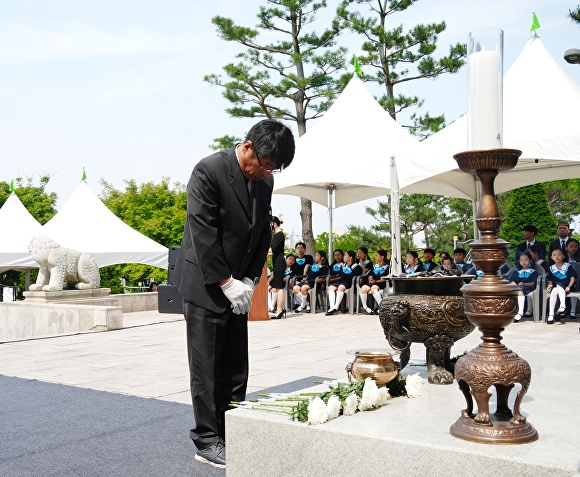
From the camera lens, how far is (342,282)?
513 inches

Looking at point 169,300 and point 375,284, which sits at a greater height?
point 375,284

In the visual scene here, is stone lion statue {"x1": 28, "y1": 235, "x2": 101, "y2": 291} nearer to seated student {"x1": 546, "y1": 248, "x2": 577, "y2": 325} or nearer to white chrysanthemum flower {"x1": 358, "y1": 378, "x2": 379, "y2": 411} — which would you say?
seated student {"x1": 546, "y1": 248, "x2": 577, "y2": 325}

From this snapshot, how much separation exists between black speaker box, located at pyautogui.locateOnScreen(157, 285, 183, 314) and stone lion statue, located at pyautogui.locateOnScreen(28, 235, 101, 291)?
5.06 ft

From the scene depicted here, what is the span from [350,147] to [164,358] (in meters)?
6.12

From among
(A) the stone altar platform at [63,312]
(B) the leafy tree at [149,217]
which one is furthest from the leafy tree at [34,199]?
(A) the stone altar platform at [63,312]

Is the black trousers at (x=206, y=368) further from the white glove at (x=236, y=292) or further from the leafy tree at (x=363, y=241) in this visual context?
the leafy tree at (x=363, y=241)

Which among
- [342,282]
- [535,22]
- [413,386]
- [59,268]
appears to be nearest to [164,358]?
[413,386]

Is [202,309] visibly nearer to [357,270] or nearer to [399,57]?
[357,270]

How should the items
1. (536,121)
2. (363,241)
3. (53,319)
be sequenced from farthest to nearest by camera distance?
(363,241) → (53,319) → (536,121)

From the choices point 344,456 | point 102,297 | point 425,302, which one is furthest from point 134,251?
point 344,456

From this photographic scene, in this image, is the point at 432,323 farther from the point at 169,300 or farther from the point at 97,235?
the point at 97,235

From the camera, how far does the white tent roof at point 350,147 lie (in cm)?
1175

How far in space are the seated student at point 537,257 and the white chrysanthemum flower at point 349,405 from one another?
8.60 meters

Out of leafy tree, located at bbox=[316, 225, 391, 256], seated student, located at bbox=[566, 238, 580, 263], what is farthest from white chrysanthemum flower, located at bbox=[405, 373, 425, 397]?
leafy tree, located at bbox=[316, 225, 391, 256]
